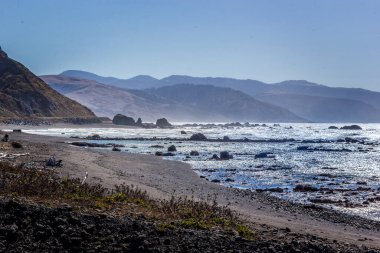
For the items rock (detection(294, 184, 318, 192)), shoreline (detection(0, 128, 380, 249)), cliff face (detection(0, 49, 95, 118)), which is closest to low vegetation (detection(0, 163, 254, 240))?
shoreline (detection(0, 128, 380, 249))

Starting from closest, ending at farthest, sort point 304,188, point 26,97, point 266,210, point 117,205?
point 117,205 < point 266,210 < point 304,188 < point 26,97

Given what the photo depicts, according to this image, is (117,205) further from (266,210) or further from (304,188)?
(304,188)

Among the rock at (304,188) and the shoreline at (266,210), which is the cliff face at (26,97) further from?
the rock at (304,188)

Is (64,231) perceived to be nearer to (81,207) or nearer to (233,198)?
(81,207)

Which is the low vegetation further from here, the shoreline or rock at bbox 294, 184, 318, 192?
rock at bbox 294, 184, 318, 192

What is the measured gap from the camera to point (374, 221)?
20.2 m

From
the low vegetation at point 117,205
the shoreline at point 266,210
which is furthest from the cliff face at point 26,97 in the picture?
the low vegetation at point 117,205

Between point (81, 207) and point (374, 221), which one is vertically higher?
point (81, 207)

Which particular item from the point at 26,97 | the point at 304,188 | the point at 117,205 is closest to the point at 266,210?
the point at 117,205

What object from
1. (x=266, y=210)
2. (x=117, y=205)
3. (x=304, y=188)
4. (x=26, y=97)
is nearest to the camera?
(x=117, y=205)

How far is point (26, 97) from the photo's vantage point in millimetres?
132000

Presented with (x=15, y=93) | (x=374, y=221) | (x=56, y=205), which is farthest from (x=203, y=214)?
(x=15, y=93)

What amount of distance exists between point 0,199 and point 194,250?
492 cm

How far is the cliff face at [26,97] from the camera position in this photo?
402ft
